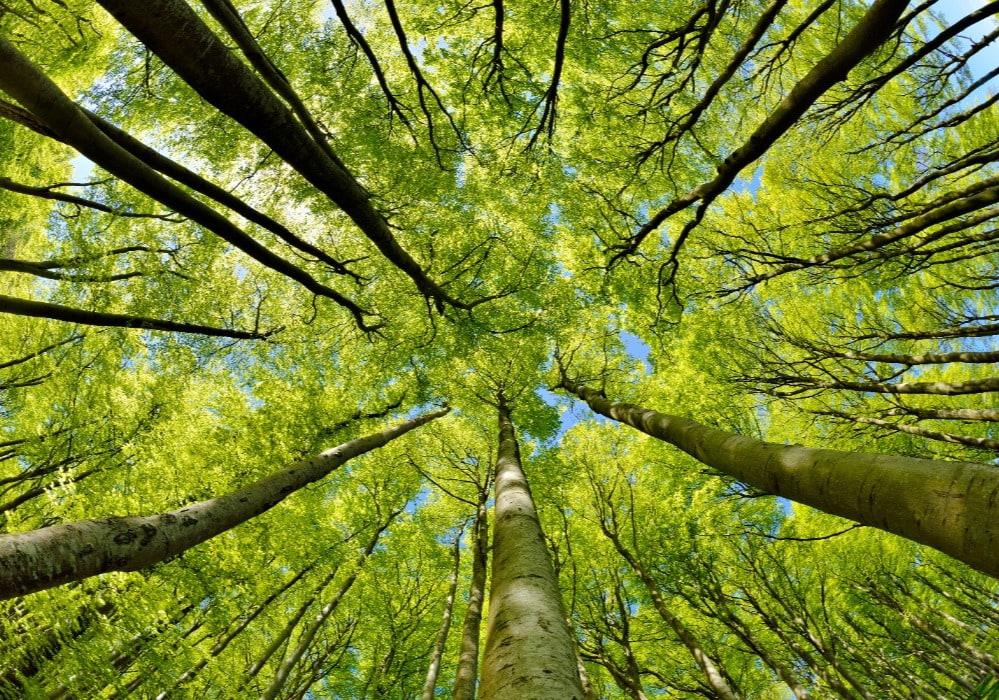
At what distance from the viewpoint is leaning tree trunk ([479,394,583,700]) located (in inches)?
64.3

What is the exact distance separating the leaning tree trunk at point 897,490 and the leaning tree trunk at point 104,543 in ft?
10.8

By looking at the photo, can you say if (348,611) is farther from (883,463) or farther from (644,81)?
(644,81)

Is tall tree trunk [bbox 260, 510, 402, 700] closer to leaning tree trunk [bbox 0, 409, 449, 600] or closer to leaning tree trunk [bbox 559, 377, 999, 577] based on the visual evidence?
leaning tree trunk [bbox 0, 409, 449, 600]

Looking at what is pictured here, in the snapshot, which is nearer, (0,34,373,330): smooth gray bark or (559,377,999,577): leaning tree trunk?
(559,377,999,577): leaning tree trunk

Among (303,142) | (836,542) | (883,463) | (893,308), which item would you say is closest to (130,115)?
(303,142)

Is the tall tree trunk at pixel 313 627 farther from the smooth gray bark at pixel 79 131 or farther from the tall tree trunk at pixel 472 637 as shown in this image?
the smooth gray bark at pixel 79 131

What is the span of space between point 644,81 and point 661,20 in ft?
Answer: 5.48

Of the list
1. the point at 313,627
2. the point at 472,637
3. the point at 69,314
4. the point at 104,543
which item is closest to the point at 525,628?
the point at 104,543

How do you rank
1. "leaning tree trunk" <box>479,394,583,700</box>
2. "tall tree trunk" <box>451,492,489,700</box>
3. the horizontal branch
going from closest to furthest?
"leaning tree trunk" <box>479,394,583,700</box> → the horizontal branch → "tall tree trunk" <box>451,492,489,700</box>

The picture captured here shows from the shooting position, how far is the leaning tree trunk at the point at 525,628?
5.36 feet

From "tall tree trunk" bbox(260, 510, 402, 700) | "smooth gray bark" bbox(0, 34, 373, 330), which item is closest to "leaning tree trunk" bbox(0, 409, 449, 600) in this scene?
"smooth gray bark" bbox(0, 34, 373, 330)

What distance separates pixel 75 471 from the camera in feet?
23.3

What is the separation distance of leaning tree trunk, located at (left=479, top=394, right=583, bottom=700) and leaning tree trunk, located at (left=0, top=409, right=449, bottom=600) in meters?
1.81

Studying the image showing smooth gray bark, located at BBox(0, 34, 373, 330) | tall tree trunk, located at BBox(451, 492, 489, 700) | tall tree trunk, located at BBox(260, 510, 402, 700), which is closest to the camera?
smooth gray bark, located at BBox(0, 34, 373, 330)
